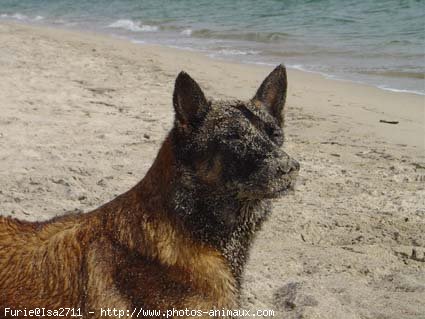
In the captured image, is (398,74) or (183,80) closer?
(183,80)

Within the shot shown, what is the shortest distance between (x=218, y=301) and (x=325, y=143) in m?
5.20

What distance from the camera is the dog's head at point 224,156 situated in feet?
9.41

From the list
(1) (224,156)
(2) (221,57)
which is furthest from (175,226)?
(2) (221,57)

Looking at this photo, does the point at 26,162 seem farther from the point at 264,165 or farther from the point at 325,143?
the point at 264,165

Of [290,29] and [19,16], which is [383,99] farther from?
[19,16]

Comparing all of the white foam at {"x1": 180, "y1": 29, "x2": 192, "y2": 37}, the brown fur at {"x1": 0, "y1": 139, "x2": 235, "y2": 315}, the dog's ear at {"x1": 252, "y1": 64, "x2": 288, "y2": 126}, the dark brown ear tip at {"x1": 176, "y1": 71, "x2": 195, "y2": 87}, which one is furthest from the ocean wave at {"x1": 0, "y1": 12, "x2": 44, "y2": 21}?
the dark brown ear tip at {"x1": 176, "y1": 71, "x2": 195, "y2": 87}

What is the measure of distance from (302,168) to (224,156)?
4036 mm

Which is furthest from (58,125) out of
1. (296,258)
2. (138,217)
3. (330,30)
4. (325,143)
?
(330,30)

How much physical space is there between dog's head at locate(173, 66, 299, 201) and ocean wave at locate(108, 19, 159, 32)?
63.1 feet

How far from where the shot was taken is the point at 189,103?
2.89 meters

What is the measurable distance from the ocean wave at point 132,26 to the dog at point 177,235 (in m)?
19.2

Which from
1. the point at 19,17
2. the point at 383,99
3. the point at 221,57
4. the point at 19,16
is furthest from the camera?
the point at 19,16

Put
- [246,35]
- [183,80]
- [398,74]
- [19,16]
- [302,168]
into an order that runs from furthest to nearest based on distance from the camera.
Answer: [19,16] < [246,35] < [398,74] < [302,168] < [183,80]

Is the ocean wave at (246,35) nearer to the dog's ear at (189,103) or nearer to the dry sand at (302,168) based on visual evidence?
the dry sand at (302,168)
